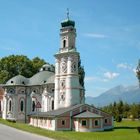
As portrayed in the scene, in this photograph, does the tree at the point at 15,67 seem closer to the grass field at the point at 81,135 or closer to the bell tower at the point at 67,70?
the bell tower at the point at 67,70

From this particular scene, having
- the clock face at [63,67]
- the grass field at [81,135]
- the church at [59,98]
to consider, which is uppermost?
the clock face at [63,67]

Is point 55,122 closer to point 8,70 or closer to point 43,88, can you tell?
point 43,88

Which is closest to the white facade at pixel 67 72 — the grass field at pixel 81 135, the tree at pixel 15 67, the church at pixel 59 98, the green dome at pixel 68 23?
the church at pixel 59 98

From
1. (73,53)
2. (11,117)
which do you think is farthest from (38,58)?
(73,53)

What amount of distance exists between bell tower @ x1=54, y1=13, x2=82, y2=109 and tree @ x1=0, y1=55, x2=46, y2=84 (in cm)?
2521

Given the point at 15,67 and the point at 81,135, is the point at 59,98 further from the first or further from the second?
the point at 15,67

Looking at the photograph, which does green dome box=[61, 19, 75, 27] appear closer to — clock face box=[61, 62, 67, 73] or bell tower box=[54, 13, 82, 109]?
bell tower box=[54, 13, 82, 109]

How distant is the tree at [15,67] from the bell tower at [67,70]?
2521 centimetres

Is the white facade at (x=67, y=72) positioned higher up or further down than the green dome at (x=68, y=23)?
further down

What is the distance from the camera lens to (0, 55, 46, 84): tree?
86.9m

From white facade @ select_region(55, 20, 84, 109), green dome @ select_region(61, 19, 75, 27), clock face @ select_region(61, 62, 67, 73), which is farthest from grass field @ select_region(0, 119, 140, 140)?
green dome @ select_region(61, 19, 75, 27)

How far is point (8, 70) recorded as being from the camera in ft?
289

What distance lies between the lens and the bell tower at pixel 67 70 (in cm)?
6009

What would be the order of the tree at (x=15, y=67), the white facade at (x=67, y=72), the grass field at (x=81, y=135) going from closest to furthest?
the grass field at (x=81, y=135)
the white facade at (x=67, y=72)
the tree at (x=15, y=67)
